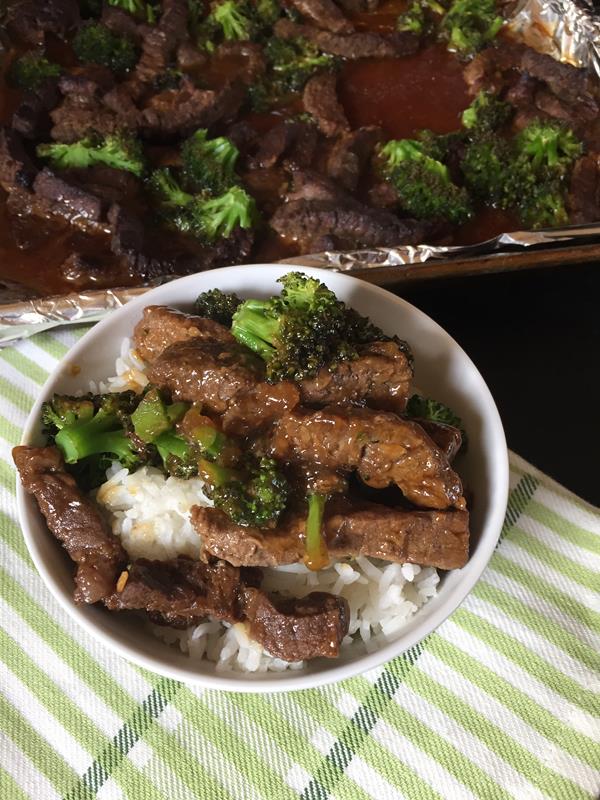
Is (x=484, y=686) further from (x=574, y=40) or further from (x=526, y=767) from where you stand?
(x=574, y=40)

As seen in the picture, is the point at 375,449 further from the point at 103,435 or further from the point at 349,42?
the point at 349,42

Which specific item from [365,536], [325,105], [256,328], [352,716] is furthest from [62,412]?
[325,105]

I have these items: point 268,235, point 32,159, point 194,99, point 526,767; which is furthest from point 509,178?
point 526,767

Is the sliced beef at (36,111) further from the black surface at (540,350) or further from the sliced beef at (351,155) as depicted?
the black surface at (540,350)

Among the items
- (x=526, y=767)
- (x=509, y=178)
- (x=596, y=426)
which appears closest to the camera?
(x=526, y=767)

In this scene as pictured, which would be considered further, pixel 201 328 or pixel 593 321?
pixel 593 321

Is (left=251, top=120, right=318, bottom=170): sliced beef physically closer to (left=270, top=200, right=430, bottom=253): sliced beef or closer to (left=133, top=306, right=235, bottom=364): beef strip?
(left=270, top=200, right=430, bottom=253): sliced beef
